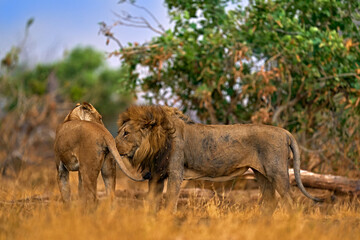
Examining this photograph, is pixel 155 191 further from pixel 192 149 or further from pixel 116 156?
pixel 116 156

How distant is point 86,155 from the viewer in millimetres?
5008

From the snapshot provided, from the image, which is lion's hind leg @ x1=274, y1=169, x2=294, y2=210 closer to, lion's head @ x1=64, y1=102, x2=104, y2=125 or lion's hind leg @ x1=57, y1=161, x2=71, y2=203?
lion's head @ x1=64, y1=102, x2=104, y2=125

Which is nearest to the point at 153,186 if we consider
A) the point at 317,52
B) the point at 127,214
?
the point at 127,214

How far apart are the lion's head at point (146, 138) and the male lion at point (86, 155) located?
0.23 metres

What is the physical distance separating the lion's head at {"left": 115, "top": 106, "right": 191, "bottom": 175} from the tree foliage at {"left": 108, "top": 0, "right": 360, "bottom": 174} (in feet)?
12.1

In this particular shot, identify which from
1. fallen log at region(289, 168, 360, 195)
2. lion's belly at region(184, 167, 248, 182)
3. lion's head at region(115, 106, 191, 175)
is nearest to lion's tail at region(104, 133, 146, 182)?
lion's head at region(115, 106, 191, 175)

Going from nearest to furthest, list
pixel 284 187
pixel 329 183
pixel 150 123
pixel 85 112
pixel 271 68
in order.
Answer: pixel 150 123 < pixel 284 187 < pixel 85 112 < pixel 329 183 < pixel 271 68

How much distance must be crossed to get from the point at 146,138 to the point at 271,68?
5.13 metres

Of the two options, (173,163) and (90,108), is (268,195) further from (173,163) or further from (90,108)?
(90,108)

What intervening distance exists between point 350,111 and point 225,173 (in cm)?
488

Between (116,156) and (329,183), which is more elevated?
(116,156)

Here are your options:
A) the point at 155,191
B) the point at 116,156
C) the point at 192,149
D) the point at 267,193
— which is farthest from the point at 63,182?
the point at 267,193

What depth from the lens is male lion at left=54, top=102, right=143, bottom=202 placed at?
16.4 feet

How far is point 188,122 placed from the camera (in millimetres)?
5746
